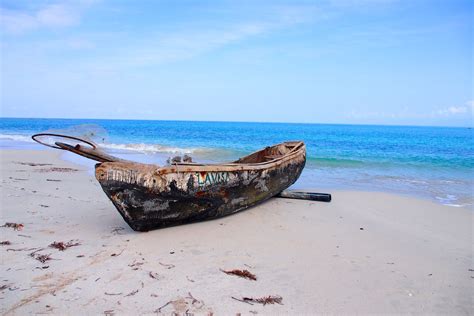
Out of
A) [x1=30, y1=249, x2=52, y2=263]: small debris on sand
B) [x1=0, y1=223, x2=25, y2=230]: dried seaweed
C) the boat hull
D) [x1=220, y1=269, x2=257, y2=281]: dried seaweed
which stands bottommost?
[x1=220, y1=269, x2=257, y2=281]: dried seaweed

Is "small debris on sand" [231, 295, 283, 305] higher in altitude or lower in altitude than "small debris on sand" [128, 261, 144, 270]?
lower

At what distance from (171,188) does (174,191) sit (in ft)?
0.18

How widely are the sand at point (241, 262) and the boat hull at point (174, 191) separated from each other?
0.18m

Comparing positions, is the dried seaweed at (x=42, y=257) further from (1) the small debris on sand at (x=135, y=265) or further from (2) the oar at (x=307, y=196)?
(2) the oar at (x=307, y=196)

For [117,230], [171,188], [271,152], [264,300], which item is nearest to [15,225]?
[117,230]

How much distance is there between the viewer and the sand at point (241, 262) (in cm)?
283

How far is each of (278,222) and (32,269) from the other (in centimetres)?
295

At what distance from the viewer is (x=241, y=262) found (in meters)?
3.59

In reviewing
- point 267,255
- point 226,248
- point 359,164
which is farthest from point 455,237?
point 359,164

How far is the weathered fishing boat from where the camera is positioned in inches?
158

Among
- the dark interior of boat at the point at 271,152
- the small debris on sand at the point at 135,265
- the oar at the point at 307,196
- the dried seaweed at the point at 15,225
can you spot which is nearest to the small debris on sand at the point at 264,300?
the small debris on sand at the point at 135,265

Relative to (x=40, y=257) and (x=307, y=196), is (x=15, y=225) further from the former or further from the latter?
(x=307, y=196)

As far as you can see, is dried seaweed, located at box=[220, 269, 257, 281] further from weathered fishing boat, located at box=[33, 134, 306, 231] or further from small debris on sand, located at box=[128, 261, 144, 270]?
weathered fishing boat, located at box=[33, 134, 306, 231]

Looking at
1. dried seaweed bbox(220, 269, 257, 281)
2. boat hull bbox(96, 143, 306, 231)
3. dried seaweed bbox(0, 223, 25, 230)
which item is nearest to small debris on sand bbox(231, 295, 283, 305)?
dried seaweed bbox(220, 269, 257, 281)
